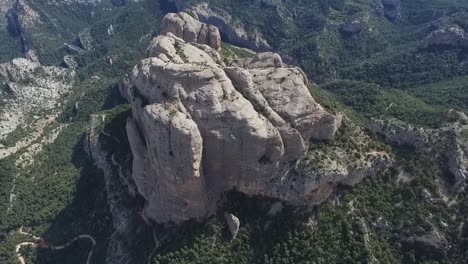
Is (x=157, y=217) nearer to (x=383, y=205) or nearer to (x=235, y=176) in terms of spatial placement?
(x=235, y=176)

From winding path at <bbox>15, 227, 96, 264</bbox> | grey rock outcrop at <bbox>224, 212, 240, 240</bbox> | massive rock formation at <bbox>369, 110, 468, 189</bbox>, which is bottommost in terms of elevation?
winding path at <bbox>15, 227, 96, 264</bbox>

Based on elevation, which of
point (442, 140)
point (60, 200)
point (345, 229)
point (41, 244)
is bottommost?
point (41, 244)

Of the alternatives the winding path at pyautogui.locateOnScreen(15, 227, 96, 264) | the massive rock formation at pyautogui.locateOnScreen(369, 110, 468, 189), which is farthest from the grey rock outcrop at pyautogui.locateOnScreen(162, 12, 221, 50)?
the massive rock formation at pyautogui.locateOnScreen(369, 110, 468, 189)

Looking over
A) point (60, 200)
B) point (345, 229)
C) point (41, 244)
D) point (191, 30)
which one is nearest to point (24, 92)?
point (60, 200)

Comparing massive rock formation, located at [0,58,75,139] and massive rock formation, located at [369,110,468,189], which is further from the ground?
massive rock formation, located at [369,110,468,189]

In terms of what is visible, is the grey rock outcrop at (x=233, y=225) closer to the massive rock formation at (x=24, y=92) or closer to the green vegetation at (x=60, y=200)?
the green vegetation at (x=60, y=200)

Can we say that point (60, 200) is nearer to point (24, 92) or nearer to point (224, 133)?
point (224, 133)

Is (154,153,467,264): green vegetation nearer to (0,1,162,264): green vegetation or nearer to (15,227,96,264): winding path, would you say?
(0,1,162,264): green vegetation
